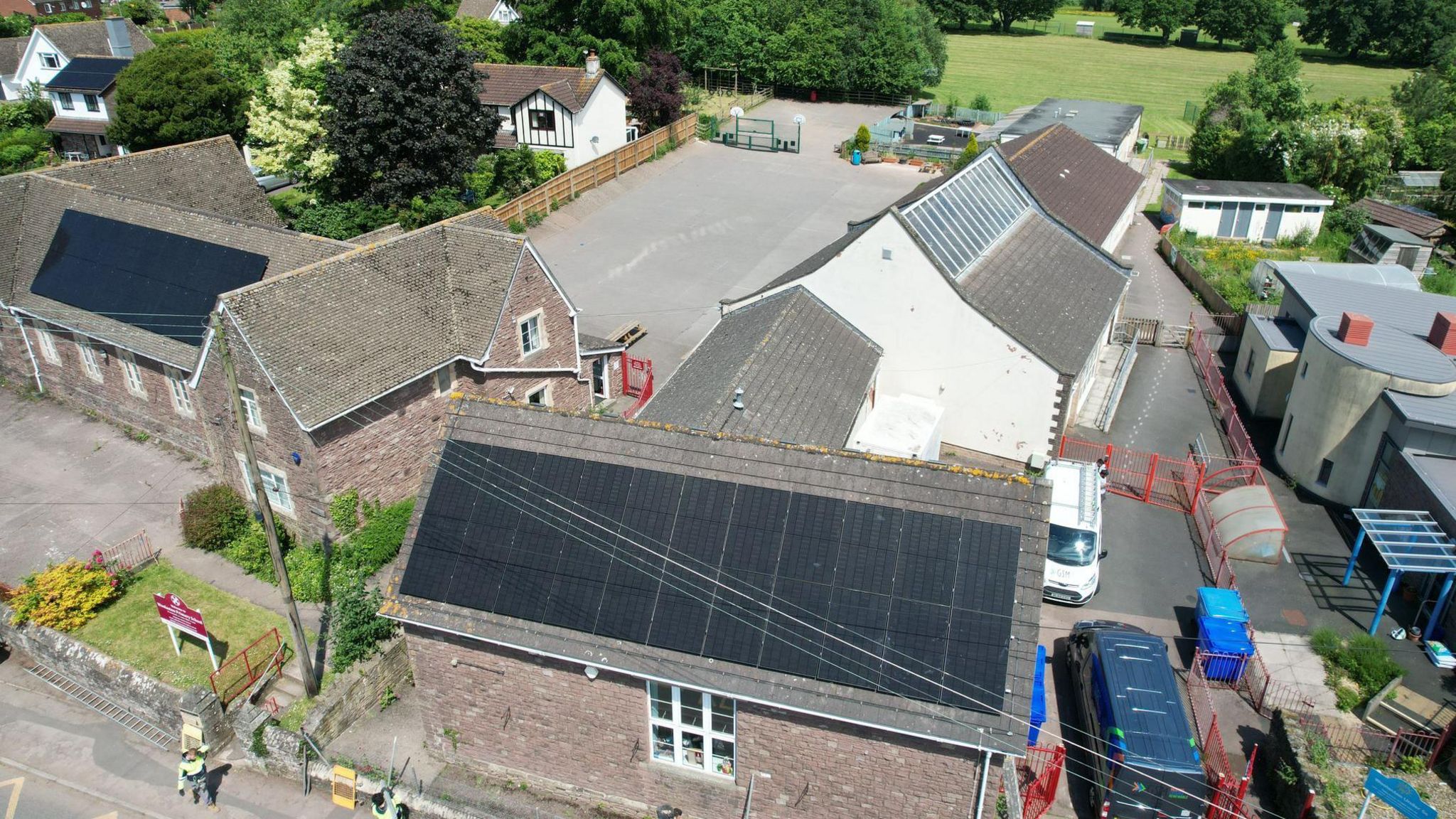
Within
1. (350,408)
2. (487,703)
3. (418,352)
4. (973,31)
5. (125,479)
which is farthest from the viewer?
(973,31)

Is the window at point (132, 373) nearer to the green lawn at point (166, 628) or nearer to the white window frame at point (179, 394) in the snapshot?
the white window frame at point (179, 394)

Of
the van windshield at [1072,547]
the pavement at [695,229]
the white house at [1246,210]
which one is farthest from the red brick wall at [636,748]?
the white house at [1246,210]

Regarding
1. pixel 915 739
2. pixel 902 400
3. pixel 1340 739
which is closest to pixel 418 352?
pixel 902 400

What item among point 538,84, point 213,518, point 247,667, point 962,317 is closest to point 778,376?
point 962,317

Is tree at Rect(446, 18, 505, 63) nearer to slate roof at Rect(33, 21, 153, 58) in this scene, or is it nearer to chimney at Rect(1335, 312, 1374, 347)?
slate roof at Rect(33, 21, 153, 58)

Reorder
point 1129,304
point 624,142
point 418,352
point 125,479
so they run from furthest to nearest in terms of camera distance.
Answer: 1. point 624,142
2. point 1129,304
3. point 125,479
4. point 418,352

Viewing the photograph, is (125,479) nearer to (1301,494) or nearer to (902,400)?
(902,400)
